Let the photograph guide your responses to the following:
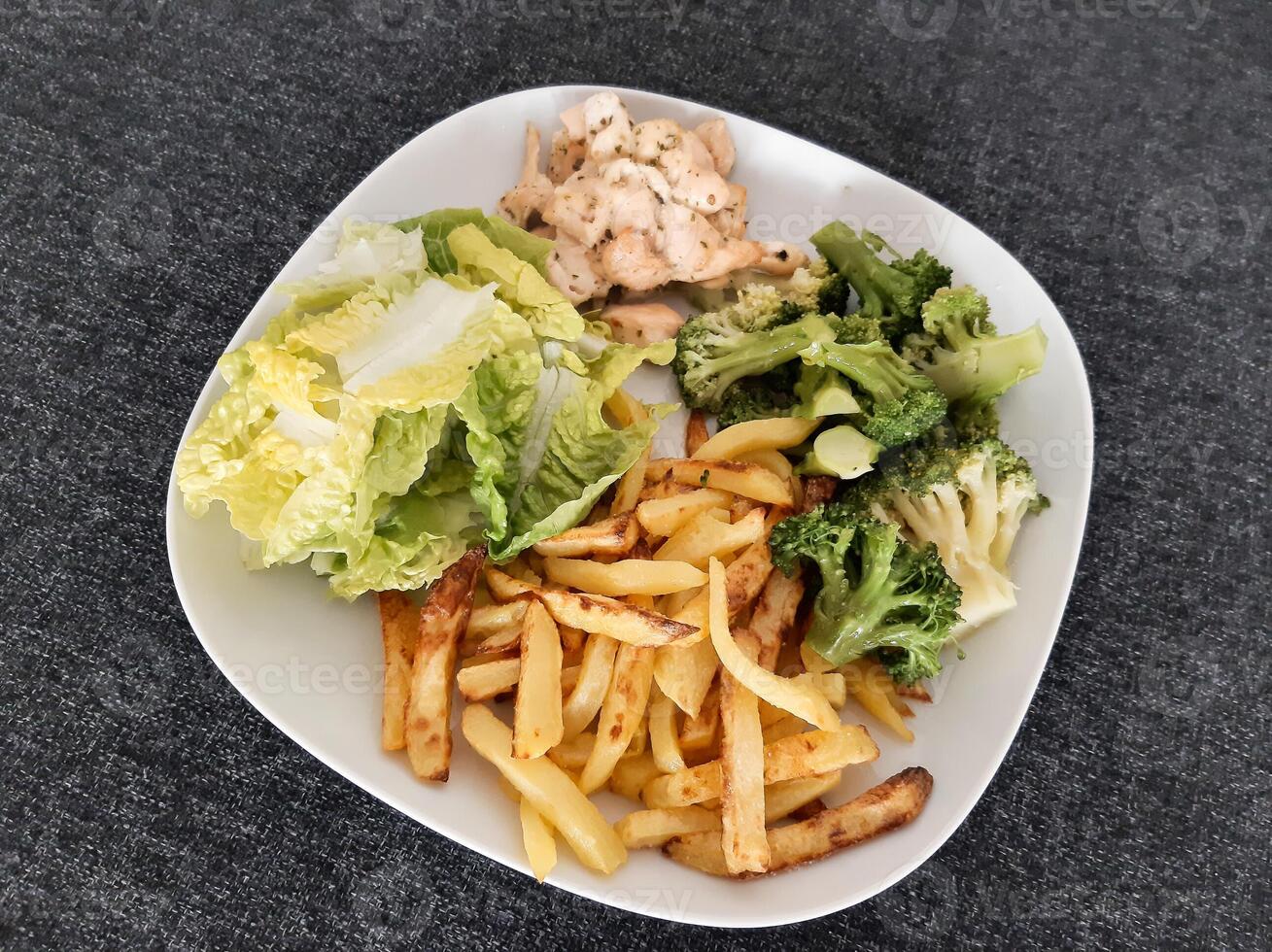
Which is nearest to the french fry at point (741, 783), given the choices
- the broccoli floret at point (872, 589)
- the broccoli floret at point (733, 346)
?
the broccoli floret at point (872, 589)

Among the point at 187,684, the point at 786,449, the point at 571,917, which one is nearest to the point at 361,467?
the point at 187,684

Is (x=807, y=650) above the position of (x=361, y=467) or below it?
below

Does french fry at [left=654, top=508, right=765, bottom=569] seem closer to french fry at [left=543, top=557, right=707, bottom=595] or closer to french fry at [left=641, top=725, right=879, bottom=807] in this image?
french fry at [left=543, top=557, right=707, bottom=595]

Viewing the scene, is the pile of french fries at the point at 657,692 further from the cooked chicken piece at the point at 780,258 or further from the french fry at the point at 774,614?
the cooked chicken piece at the point at 780,258

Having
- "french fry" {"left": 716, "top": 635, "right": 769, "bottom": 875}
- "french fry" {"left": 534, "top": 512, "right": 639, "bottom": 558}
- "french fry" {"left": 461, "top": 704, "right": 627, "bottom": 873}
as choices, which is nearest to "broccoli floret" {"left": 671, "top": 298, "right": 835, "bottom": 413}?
"french fry" {"left": 534, "top": 512, "right": 639, "bottom": 558}

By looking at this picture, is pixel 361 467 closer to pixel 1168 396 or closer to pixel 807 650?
pixel 807 650
